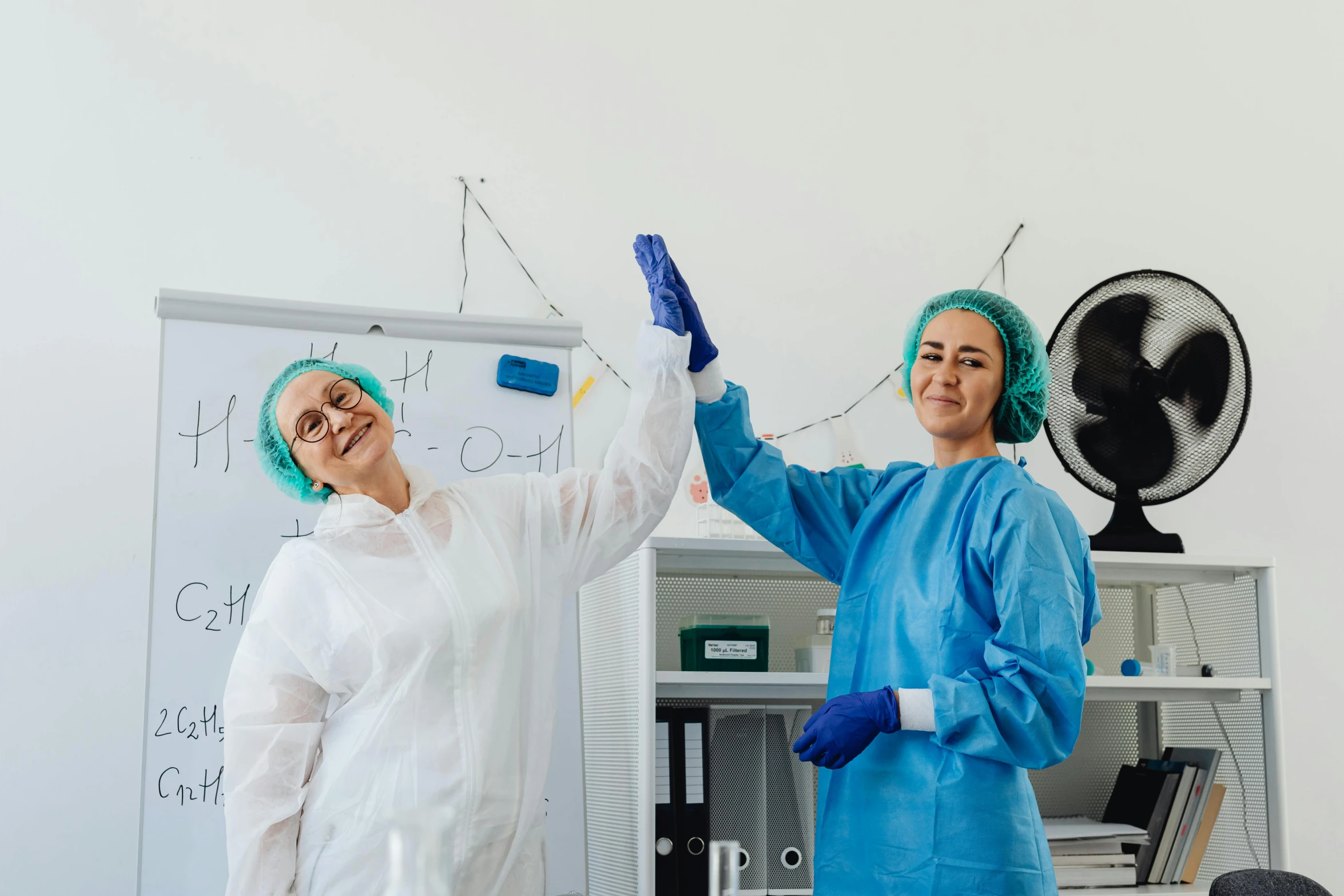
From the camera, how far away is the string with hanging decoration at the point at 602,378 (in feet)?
7.81

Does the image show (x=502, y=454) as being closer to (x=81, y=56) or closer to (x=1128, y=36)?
(x=81, y=56)

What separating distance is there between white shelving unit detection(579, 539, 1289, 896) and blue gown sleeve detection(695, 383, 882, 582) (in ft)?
1.14

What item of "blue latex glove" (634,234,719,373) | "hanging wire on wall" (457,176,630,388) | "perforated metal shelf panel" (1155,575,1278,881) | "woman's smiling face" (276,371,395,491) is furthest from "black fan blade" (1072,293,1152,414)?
"woman's smiling face" (276,371,395,491)

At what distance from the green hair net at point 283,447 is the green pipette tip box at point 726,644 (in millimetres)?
789

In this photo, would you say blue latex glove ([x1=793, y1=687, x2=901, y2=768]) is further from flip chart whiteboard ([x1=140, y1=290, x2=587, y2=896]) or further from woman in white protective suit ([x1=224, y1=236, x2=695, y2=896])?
flip chart whiteboard ([x1=140, y1=290, x2=587, y2=896])

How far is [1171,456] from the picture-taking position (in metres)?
2.33

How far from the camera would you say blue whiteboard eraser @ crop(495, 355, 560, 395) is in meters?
1.97

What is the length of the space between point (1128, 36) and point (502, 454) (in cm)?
201

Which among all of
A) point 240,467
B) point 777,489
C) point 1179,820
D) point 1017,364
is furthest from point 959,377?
point 1179,820

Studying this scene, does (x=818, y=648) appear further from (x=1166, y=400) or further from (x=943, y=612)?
(x=1166, y=400)

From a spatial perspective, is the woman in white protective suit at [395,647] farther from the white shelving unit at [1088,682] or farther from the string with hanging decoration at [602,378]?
the string with hanging decoration at [602,378]

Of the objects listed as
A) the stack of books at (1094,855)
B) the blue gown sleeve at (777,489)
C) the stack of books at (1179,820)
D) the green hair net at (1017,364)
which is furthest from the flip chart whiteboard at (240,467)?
the stack of books at (1179,820)

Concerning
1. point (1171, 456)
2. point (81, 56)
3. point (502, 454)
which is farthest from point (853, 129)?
point (81, 56)

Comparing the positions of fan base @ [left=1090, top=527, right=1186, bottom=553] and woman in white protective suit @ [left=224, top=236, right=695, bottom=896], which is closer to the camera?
woman in white protective suit @ [left=224, top=236, right=695, bottom=896]
